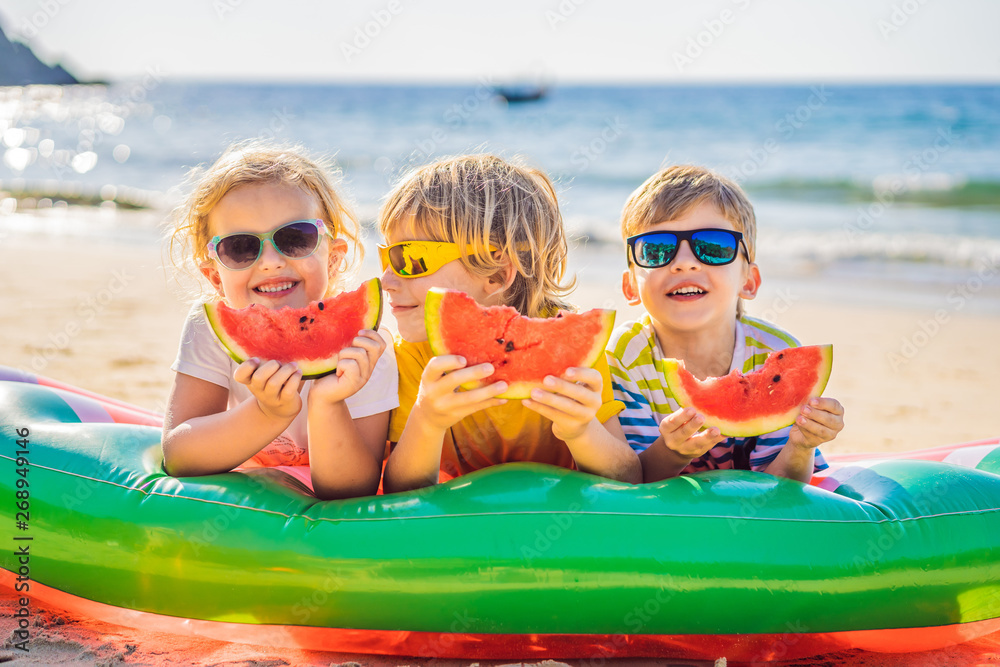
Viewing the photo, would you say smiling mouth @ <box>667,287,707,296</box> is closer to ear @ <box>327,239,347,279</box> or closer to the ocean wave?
ear @ <box>327,239,347,279</box>

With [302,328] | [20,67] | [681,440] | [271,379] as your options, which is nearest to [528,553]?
[681,440]

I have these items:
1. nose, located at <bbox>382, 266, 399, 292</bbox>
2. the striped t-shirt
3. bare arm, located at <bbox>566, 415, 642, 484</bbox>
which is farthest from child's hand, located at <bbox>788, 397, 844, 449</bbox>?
nose, located at <bbox>382, 266, 399, 292</bbox>

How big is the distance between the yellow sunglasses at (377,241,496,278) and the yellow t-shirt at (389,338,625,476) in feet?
1.18

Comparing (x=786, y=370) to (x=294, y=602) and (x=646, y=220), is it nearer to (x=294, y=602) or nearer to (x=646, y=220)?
(x=646, y=220)

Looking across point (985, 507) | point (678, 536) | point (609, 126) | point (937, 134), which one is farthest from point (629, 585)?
point (609, 126)

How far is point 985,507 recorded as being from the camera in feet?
9.82

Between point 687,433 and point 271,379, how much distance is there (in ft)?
4.98

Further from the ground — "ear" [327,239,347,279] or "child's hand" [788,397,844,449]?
"ear" [327,239,347,279]

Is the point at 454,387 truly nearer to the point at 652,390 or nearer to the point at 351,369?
the point at 351,369

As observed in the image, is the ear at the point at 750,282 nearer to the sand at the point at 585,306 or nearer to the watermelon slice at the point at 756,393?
the watermelon slice at the point at 756,393

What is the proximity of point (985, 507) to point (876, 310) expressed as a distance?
8043 mm

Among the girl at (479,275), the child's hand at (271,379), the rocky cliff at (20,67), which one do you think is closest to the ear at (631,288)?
the girl at (479,275)

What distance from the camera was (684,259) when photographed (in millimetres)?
3504

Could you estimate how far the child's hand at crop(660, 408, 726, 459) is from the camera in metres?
2.91
